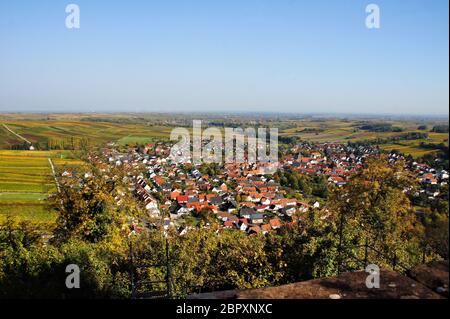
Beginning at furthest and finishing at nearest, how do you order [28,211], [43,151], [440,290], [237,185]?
1. [237,185]
2. [43,151]
3. [28,211]
4. [440,290]

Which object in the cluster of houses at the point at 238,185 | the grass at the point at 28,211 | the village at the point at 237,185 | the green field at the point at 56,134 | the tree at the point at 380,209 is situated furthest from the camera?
the green field at the point at 56,134

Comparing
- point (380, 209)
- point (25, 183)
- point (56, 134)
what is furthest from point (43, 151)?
point (380, 209)

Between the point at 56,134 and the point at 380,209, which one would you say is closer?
Answer: the point at 380,209

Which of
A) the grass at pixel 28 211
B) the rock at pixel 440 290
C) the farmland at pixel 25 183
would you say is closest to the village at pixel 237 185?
the grass at pixel 28 211

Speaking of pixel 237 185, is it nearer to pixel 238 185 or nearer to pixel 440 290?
pixel 238 185

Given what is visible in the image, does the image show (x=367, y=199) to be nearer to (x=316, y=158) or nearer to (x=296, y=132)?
(x=316, y=158)

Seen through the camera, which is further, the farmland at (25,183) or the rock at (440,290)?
the farmland at (25,183)

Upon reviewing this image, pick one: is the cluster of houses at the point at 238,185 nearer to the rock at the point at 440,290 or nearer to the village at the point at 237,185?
the village at the point at 237,185
